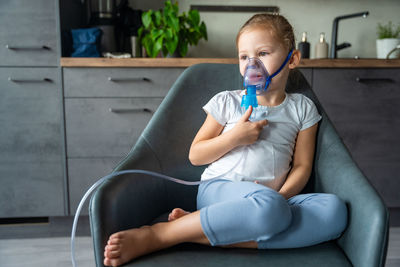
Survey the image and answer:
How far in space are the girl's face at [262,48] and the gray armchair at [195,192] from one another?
22 centimetres

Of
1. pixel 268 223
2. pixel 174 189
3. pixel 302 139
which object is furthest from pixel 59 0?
pixel 268 223

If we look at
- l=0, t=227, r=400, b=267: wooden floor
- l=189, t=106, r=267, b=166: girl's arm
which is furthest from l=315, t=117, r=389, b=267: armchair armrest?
l=0, t=227, r=400, b=267: wooden floor

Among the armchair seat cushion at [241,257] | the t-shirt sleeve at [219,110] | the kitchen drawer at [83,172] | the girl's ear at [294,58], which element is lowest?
the kitchen drawer at [83,172]

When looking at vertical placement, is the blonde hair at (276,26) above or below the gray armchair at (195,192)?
above

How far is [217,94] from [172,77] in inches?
28.1

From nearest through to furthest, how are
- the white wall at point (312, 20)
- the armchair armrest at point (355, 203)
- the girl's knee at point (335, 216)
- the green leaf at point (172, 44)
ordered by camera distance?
the armchair armrest at point (355, 203)
the girl's knee at point (335, 216)
the green leaf at point (172, 44)
the white wall at point (312, 20)

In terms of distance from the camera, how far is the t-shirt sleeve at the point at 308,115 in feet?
3.81

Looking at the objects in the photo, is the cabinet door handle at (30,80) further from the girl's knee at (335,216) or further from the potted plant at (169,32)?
the girl's knee at (335,216)

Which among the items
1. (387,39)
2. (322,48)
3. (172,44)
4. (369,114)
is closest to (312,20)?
(322,48)

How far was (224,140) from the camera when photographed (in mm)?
1058

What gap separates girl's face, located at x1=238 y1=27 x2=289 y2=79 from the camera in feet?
3.57

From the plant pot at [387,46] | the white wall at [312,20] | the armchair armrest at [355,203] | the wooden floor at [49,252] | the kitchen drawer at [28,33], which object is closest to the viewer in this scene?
the armchair armrest at [355,203]

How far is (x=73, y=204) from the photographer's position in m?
1.97

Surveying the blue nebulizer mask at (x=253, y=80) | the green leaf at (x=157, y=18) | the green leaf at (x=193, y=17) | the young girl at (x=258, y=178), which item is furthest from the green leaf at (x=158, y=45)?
the blue nebulizer mask at (x=253, y=80)
